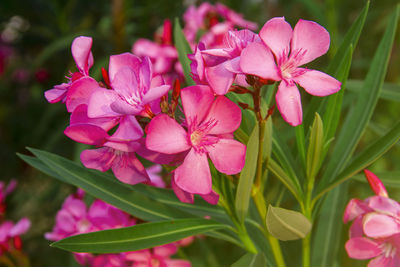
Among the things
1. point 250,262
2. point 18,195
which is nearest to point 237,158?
point 250,262

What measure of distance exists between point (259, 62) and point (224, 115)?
7 centimetres

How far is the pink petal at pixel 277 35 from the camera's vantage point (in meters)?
0.44

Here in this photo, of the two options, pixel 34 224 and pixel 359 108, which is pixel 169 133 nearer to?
pixel 359 108

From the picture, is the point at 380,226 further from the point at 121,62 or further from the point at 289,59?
the point at 121,62

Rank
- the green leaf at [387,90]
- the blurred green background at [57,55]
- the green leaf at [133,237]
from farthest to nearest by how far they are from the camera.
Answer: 1. the blurred green background at [57,55]
2. the green leaf at [387,90]
3. the green leaf at [133,237]

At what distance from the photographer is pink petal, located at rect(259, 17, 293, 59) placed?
0.44 meters

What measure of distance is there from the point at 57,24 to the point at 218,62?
5.65ft

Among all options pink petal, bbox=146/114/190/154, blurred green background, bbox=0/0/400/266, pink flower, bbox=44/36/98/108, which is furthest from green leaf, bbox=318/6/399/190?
blurred green background, bbox=0/0/400/266

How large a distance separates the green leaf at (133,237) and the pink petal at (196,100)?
185 mm

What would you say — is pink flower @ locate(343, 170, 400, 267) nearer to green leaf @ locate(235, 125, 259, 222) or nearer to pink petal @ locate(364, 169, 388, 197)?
pink petal @ locate(364, 169, 388, 197)

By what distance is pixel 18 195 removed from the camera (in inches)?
73.1

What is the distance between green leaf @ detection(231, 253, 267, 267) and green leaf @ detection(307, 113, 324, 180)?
0.43ft

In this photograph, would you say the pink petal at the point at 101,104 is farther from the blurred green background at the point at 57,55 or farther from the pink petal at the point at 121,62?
the blurred green background at the point at 57,55

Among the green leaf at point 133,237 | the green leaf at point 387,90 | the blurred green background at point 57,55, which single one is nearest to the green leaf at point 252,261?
the green leaf at point 133,237
